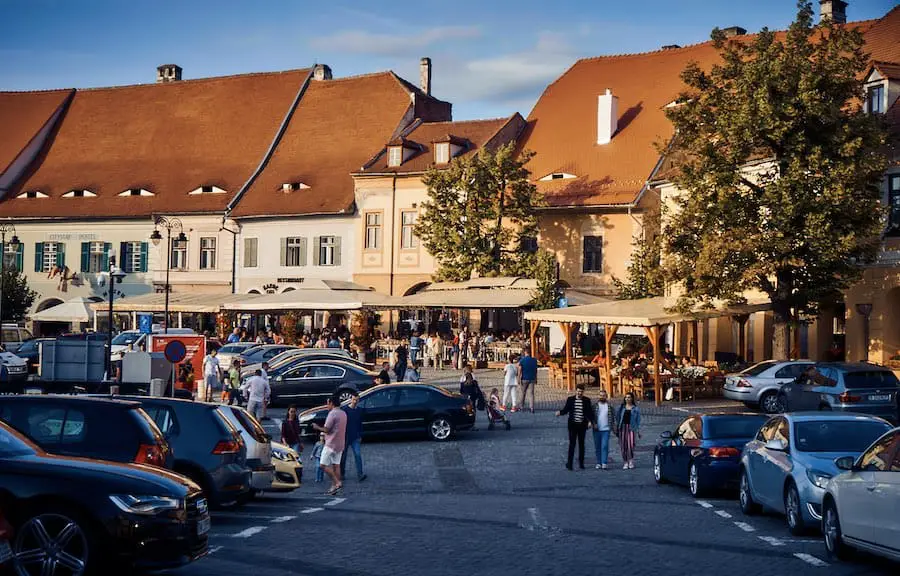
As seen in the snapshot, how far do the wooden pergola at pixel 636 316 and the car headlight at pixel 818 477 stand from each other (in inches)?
831

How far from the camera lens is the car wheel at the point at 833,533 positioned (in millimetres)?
13383

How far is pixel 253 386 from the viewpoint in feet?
105

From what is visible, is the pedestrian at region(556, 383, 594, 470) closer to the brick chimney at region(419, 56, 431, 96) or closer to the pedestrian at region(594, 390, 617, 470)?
the pedestrian at region(594, 390, 617, 470)

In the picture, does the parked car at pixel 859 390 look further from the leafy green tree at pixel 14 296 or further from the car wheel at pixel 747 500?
the leafy green tree at pixel 14 296

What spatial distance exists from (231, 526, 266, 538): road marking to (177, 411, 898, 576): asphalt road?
2 cm

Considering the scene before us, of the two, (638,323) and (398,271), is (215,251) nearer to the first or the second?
(398,271)

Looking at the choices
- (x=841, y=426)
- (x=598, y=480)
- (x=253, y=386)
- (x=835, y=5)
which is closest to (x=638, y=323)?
(x=253, y=386)

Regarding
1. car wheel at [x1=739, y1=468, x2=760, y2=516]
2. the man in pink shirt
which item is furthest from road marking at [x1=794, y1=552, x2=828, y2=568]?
the man in pink shirt

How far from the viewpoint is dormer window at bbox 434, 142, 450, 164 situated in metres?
62.2

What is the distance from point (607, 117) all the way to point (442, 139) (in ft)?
26.7

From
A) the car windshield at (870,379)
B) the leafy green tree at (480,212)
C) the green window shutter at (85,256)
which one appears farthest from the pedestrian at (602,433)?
the green window shutter at (85,256)

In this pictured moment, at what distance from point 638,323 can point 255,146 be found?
124ft

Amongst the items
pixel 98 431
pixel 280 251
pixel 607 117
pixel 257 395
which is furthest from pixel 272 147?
pixel 98 431

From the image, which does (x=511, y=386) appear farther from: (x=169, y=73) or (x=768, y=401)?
(x=169, y=73)
